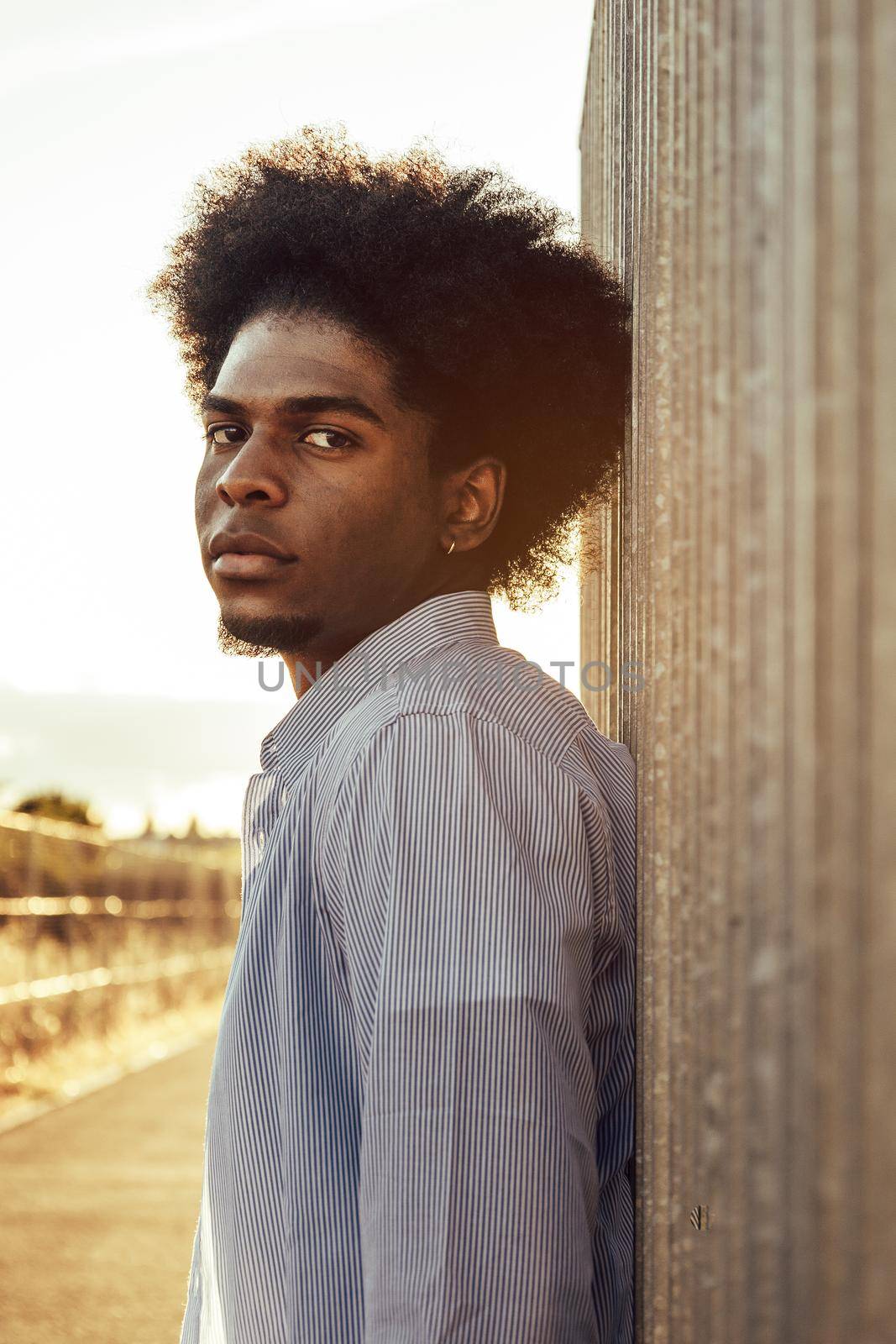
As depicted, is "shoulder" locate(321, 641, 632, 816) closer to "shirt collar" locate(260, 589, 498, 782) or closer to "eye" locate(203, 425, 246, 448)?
"shirt collar" locate(260, 589, 498, 782)

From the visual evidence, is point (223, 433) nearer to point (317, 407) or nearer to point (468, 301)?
point (317, 407)

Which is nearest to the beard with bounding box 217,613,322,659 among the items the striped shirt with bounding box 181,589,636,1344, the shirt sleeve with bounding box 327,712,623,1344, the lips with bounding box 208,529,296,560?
the lips with bounding box 208,529,296,560

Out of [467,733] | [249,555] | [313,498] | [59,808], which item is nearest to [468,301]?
[313,498]

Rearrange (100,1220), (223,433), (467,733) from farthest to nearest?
(100,1220)
(223,433)
(467,733)

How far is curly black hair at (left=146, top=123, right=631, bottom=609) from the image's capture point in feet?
7.68

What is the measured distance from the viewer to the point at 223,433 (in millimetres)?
2289

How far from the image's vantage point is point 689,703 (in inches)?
48.1

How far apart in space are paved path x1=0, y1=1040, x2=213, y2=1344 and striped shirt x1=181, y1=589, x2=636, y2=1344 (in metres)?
4.22

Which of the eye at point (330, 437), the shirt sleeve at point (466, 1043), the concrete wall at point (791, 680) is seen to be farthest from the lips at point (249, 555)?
the concrete wall at point (791, 680)

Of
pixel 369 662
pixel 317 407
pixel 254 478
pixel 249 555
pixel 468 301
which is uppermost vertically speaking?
pixel 468 301

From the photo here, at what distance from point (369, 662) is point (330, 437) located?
0.41 m

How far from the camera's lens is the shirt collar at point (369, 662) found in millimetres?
1933

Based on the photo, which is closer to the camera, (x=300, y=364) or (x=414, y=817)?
(x=414, y=817)

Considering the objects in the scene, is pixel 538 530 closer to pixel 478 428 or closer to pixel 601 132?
pixel 478 428
